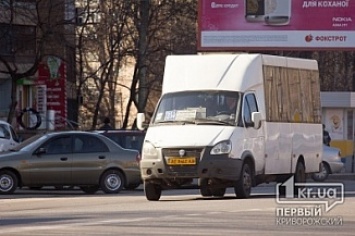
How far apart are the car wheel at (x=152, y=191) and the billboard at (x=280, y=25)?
68.6 feet

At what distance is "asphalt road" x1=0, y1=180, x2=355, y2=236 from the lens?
1585 cm

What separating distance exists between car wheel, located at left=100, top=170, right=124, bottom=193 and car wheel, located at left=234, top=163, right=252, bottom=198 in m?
5.40

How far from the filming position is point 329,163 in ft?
116

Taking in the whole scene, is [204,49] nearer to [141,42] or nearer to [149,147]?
[141,42]

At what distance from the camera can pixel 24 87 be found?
54.9 metres

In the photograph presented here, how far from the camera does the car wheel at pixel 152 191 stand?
23150 millimetres

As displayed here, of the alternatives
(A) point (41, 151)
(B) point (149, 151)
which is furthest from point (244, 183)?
(A) point (41, 151)

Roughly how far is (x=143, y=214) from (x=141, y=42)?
84.0ft

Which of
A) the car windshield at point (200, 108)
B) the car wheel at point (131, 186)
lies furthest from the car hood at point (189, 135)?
the car wheel at point (131, 186)

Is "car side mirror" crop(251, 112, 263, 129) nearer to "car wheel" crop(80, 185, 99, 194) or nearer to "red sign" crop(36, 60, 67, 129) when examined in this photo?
"car wheel" crop(80, 185, 99, 194)

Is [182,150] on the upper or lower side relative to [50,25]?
lower

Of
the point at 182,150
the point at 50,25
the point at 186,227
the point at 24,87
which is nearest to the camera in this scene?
the point at 186,227

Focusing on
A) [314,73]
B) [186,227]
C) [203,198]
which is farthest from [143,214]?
[314,73]

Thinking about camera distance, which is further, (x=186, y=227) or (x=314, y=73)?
(x=314, y=73)
